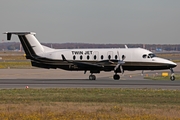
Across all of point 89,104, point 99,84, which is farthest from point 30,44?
point 89,104

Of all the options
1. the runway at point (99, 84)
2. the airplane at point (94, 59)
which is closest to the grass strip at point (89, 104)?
the runway at point (99, 84)

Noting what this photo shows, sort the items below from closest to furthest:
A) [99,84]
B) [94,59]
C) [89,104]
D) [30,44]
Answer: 1. [89,104]
2. [99,84]
3. [94,59]
4. [30,44]

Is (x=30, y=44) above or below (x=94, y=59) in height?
above

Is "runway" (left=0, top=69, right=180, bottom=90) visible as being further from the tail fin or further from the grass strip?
the grass strip

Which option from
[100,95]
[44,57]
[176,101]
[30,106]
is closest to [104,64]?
[44,57]

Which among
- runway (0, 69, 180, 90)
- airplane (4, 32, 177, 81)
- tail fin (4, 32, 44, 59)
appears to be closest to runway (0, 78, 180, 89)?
runway (0, 69, 180, 90)

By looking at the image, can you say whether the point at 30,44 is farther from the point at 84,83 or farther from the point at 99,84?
the point at 99,84

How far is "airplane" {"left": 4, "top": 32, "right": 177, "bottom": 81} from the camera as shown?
47.1 metres

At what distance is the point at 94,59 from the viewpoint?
48250 mm

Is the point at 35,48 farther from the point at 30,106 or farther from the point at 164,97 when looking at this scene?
the point at 30,106

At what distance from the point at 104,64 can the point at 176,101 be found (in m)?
20.3

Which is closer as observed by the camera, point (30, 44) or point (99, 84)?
point (99, 84)

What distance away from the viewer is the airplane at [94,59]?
47125mm

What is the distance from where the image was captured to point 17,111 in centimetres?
2206
